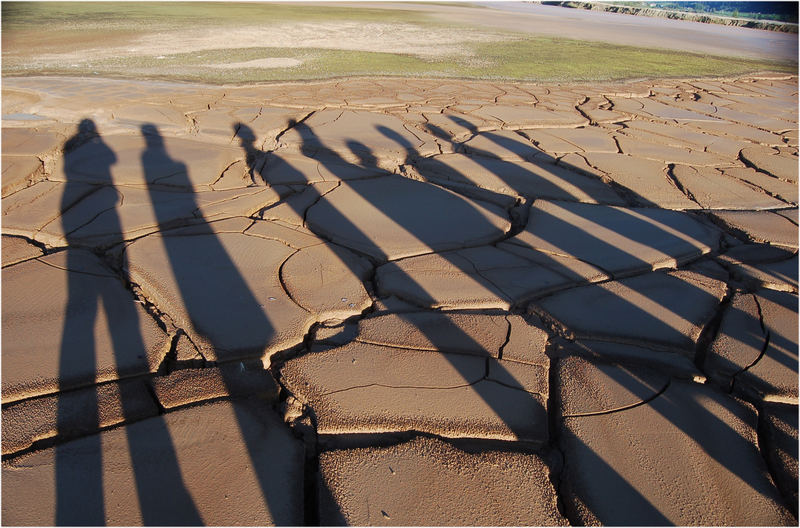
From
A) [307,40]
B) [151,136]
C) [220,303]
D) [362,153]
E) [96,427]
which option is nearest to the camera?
[96,427]

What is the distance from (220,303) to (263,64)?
20.7ft

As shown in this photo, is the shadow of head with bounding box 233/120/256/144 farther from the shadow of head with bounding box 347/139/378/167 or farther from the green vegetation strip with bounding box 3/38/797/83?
the green vegetation strip with bounding box 3/38/797/83

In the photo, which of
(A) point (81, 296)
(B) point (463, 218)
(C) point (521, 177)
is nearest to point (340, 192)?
(B) point (463, 218)

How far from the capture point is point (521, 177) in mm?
3127

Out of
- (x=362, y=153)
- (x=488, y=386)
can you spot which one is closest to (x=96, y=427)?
(x=488, y=386)

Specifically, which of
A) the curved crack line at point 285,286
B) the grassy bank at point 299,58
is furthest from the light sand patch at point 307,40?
the curved crack line at point 285,286

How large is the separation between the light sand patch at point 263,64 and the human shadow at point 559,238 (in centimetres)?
352

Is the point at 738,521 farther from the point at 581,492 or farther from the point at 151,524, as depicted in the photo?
the point at 151,524

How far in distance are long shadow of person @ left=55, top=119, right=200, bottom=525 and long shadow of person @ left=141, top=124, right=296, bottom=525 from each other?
0.31ft

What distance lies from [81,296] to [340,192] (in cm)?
137

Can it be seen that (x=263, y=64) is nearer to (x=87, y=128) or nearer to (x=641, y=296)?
(x=87, y=128)

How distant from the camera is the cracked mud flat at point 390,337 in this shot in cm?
114

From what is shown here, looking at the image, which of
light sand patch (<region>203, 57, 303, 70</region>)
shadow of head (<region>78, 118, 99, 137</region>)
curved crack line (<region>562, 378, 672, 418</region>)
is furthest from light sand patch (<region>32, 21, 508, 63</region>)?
curved crack line (<region>562, 378, 672, 418</region>)

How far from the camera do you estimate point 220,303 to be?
175cm
